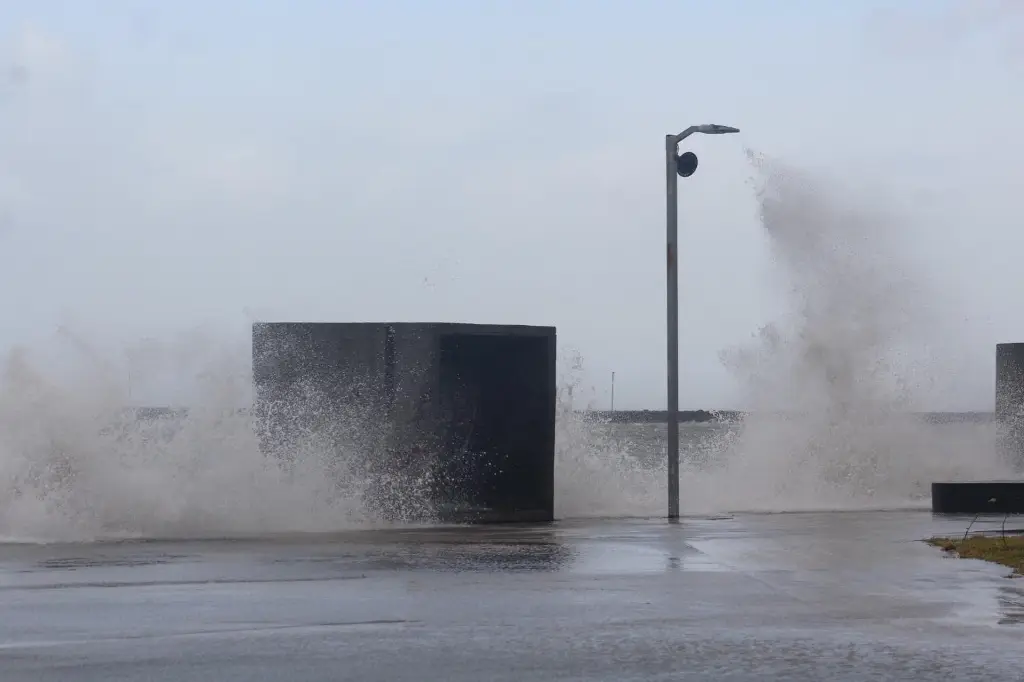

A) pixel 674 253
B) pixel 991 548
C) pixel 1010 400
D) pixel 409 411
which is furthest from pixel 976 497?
pixel 1010 400

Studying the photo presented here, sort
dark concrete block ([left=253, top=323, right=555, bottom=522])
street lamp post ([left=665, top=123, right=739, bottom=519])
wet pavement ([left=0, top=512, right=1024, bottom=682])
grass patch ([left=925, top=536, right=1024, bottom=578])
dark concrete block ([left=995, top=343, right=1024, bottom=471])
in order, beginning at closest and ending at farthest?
wet pavement ([left=0, top=512, right=1024, bottom=682]) < grass patch ([left=925, top=536, right=1024, bottom=578]) < dark concrete block ([left=253, top=323, right=555, bottom=522]) < street lamp post ([left=665, top=123, right=739, bottom=519]) < dark concrete block ([left=995, top=343, right=1024, bottom=471])

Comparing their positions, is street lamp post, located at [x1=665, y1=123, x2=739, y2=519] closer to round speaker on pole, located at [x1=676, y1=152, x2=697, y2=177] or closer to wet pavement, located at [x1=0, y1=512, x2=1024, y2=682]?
round speaker on pole, located at [x1=676, y1=152, x2=697, y2=177]

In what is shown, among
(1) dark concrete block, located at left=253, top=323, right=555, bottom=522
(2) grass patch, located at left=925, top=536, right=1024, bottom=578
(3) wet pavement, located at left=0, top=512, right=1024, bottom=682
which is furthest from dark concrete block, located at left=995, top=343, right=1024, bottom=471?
(3) wet pavement, located at left=0, top=512, right=1024, bottom=682

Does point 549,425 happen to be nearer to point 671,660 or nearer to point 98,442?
point 98,442

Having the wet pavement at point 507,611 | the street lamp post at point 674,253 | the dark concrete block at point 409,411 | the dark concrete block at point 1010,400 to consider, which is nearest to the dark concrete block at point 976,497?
the street lamp post at point 674,253

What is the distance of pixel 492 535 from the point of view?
14.7 metres

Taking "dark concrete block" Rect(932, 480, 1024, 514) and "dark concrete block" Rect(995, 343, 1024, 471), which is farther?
"dark concrete block" Rect(995, 343, 1024, 471)

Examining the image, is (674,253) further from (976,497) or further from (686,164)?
(976,497)

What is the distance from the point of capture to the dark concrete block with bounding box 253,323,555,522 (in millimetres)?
16406

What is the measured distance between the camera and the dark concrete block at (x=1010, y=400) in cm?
2658

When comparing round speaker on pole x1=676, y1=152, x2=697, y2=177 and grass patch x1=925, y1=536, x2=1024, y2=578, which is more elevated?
round speaker on pole x1=676, y1=152, x2=697, y2=177

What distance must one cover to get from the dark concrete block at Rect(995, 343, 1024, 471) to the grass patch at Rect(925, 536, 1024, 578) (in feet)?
44.4

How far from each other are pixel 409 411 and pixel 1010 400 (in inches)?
563

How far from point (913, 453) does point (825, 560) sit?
16.0 m
